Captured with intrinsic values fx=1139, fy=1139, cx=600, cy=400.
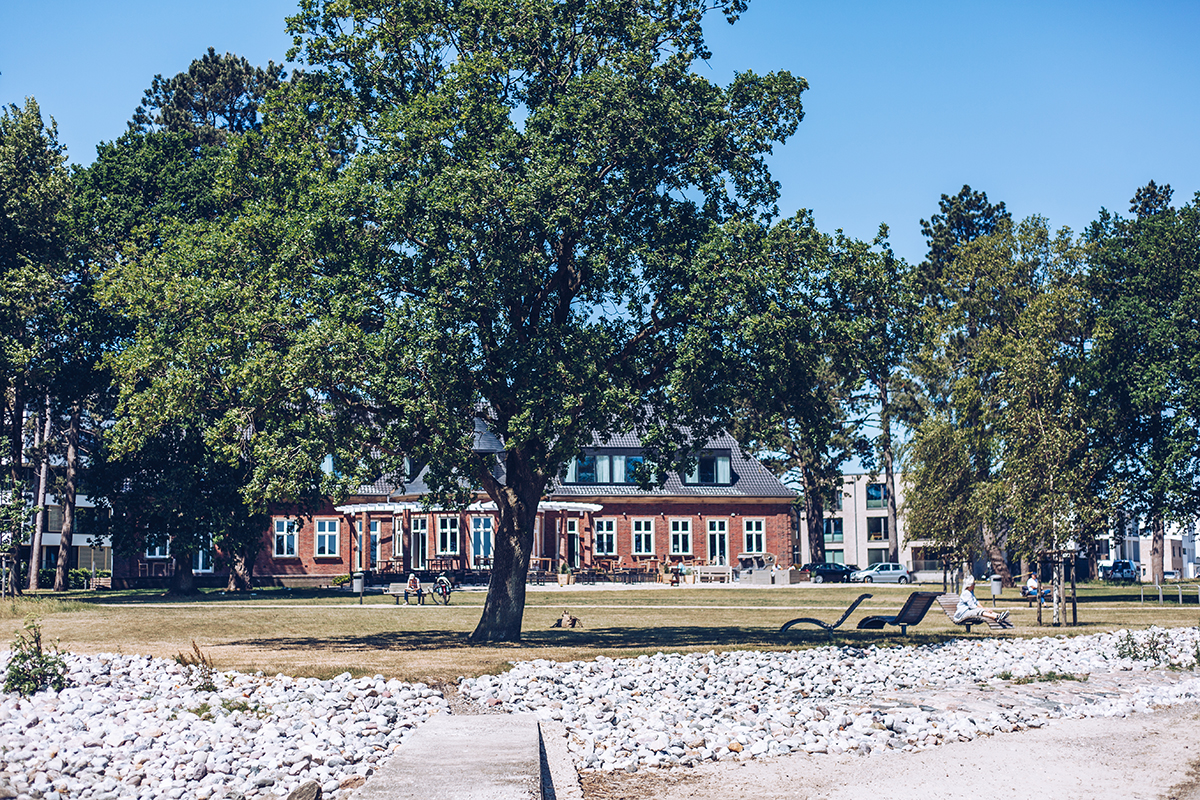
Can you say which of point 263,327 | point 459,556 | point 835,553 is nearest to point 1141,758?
point 263,327

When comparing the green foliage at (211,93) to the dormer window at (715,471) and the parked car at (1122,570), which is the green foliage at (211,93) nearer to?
the dormer window at (715,471)

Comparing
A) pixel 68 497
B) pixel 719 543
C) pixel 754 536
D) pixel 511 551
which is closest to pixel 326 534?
pixel 68 497

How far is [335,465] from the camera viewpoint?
19.9m

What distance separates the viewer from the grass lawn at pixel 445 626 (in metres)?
18.5

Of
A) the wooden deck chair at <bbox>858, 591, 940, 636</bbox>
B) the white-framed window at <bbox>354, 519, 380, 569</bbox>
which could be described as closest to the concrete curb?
the wooden deck chair at <bbox>858, 591, 940, 636</bbox>

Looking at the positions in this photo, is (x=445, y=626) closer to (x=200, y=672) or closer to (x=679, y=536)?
(x=200, y=672)

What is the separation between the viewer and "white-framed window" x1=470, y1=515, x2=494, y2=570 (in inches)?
2192

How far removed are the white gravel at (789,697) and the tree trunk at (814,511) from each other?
44.1 m

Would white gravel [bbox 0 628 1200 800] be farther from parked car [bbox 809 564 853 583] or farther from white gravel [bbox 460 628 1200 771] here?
parked car [bbox 809 564 853 583]

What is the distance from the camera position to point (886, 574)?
69188 millimetres

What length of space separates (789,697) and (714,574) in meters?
39.9

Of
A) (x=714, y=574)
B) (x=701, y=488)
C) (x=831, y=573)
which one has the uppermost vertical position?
(x=701, y=488)

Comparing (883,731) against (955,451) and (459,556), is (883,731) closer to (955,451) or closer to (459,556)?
(955,451)

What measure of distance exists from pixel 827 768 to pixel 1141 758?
331 centimetres
